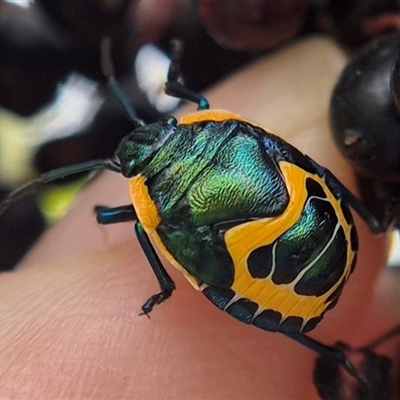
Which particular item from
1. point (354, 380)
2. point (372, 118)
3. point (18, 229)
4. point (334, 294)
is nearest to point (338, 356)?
point (354, 380)

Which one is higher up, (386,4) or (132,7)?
(132,7)

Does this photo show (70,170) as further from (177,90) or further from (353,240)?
(353,240)

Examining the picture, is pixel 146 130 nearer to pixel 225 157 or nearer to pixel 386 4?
pixel 225 157

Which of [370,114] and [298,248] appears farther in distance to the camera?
[370,114]

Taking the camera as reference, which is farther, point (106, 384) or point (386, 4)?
point (386, 4)

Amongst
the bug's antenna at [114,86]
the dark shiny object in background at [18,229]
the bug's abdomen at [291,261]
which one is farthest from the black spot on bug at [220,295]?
the dark shiny object in background at [18,229]

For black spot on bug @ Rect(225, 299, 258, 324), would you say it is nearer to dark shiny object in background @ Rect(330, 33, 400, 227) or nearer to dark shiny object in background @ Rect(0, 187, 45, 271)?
dark shiny object in background @ Rect(330, 33, 400, 227)

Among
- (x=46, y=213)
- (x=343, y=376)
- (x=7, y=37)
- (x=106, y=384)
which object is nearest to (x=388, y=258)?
(x=343, y=376)
